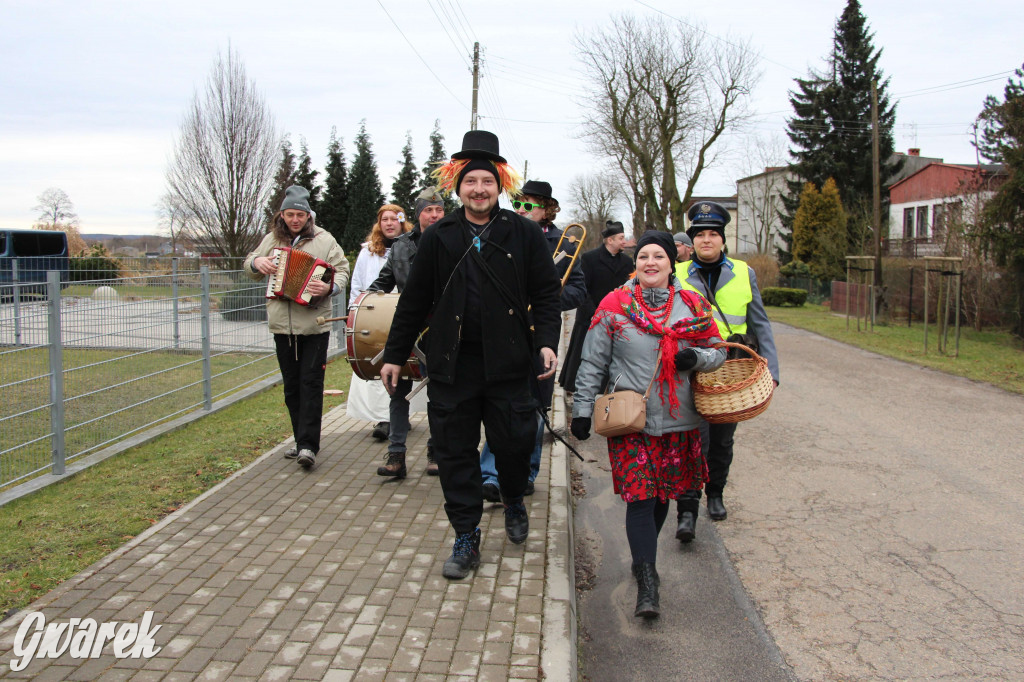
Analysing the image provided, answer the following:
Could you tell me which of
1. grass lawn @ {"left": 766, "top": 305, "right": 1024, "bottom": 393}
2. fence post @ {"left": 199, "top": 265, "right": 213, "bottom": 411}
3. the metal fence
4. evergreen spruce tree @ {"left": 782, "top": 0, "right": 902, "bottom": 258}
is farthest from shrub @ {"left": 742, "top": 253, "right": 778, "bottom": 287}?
fence post @ {"left": 199, "top": 265, "right": 213, "bottom": 411}

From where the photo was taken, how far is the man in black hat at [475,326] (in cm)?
409

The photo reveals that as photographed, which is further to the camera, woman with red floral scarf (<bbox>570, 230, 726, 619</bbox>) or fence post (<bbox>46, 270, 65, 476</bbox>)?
fence post (<bbox>46, 270, 65, 476</bbox>)

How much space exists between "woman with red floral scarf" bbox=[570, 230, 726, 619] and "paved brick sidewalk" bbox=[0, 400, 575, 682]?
1.63ft

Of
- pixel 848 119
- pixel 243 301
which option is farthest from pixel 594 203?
pixel 243 301

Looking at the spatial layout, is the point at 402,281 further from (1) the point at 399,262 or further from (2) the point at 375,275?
(2) the point at 375,275

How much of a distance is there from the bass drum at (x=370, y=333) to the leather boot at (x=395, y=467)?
1.94 feet

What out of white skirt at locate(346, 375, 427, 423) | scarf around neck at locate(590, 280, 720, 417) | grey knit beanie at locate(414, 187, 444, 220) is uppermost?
grey knit beanie at locate(414, 187, 444, 220)

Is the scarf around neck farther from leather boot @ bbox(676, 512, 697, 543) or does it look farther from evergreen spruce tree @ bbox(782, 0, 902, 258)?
evergreen spruce tree @ bbox(782, 0, 902, 258)

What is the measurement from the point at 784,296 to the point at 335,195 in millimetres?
22600

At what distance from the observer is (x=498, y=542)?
15.1 feet

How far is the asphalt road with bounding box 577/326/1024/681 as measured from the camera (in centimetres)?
366

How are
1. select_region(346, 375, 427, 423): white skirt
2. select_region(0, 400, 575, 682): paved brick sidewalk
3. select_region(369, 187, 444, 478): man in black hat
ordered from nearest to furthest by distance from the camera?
select_region(0, 400, 575, 682): paved brick sidewalk < select_region(369, 187, 444, 478): man in black hat < select_region(346, 375, 427, 423): white skirt

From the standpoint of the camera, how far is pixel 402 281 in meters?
6.02

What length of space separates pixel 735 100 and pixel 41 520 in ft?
133
